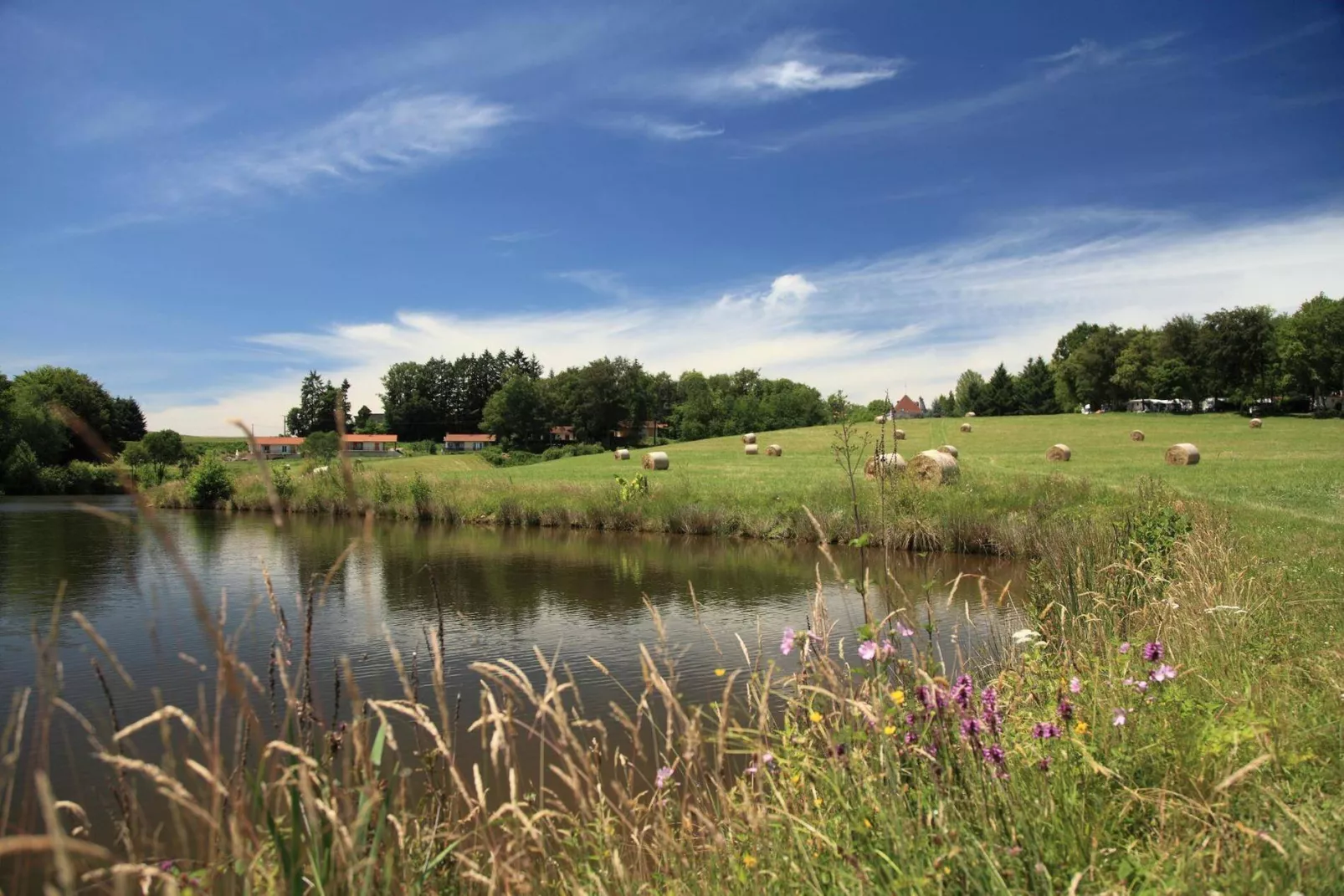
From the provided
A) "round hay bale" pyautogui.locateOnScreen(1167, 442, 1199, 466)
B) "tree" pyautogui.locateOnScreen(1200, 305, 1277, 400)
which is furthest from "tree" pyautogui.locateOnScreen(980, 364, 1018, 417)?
"round hay bale" pyautogui.locateOnScreen(1167, 442, 1199, 466)

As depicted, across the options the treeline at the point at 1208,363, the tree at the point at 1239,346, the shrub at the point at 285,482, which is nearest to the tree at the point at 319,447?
the shrub at the point at 285,482

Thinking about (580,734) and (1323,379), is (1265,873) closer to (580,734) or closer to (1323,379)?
(580,734)

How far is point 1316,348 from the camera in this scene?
192ft

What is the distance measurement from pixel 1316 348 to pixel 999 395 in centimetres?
3204

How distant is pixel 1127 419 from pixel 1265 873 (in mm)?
61660

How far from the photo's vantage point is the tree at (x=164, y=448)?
A: 46844 mm

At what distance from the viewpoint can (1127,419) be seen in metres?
56.7

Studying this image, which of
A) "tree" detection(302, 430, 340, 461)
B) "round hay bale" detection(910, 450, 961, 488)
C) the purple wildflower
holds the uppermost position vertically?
"tree" detection(302, 430, 340, 461)

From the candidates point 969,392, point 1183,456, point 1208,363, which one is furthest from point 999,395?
point 1183,456

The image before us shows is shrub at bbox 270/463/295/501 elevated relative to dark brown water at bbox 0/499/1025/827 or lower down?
elevated

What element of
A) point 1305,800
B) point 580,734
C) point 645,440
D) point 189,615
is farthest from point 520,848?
point 645,440

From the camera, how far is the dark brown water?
9.09 meters

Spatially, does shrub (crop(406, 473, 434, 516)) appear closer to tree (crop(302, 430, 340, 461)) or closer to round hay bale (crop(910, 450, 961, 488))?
tree (crop(302, 430, 340, 461))

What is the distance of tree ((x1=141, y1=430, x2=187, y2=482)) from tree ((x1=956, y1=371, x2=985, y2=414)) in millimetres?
71516
